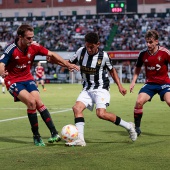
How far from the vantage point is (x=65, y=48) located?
210 ft

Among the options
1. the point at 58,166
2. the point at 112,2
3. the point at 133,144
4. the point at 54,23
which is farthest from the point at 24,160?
the point at 54,23

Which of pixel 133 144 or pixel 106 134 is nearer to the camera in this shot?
pixel 133 144

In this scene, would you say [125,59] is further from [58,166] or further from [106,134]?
[58,166]

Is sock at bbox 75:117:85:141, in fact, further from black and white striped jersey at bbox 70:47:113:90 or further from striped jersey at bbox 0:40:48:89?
striped jersey at bbox 0:40:48:89

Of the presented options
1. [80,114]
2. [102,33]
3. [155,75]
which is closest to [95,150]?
[80,114]

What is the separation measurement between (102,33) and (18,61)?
5652cm

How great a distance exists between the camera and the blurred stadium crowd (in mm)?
62812

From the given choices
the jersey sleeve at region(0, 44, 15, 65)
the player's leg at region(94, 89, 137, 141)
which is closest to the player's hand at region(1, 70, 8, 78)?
the jersey sleeve at region(0, 44, 15, 65)

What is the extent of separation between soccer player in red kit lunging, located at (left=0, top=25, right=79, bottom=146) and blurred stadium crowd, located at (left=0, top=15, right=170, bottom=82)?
49.4 m

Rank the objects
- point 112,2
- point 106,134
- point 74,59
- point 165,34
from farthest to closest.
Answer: point 165,34 → point 112,2 → point 106,134 → point 74,59

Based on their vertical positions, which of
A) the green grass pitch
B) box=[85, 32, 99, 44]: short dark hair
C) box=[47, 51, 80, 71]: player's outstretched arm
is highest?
box=[85, 32, 99, 44]: short dark hair

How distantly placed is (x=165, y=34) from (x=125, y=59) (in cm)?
581

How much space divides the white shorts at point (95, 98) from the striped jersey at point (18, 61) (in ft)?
3.62

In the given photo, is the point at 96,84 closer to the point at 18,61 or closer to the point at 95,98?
the point at 95,98
